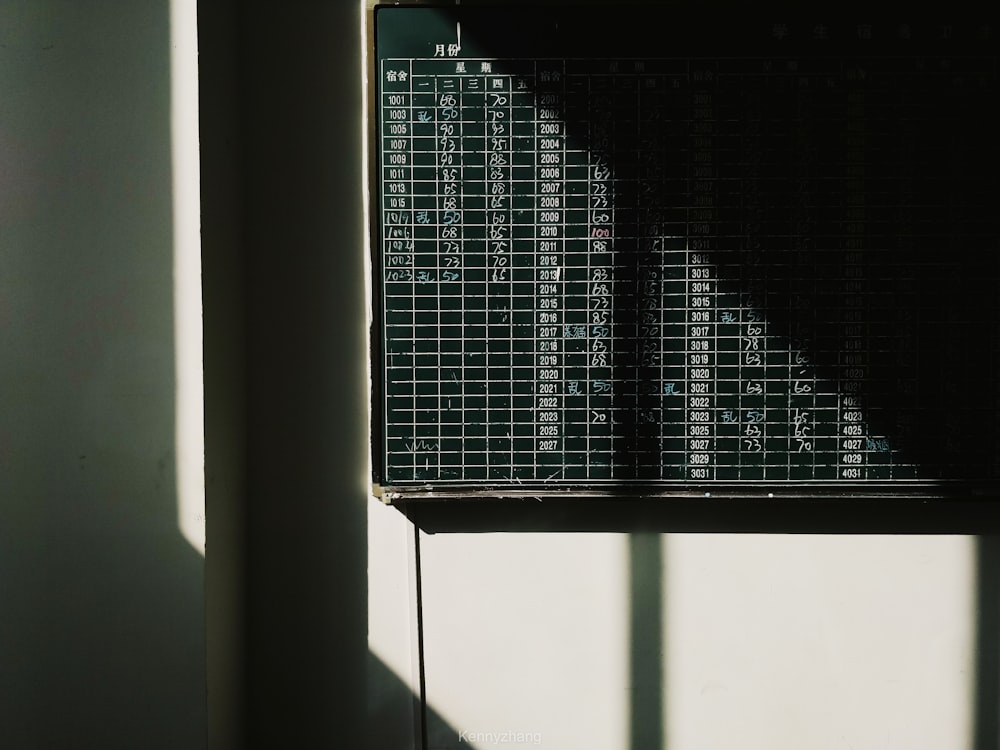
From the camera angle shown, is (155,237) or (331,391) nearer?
(155,237)

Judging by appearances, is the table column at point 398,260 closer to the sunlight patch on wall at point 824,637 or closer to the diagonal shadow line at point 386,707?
the diagonal shadow line at point 386,707

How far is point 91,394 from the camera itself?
4.43 feet

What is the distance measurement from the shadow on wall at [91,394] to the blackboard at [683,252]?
0.40m

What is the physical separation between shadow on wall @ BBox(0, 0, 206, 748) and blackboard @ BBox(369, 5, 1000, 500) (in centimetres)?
40

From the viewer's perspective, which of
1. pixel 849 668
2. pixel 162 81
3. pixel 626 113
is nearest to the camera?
pixel 162 81

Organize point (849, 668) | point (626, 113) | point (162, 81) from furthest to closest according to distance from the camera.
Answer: point (849, 668) → point (626, 113) → point (162, 81)

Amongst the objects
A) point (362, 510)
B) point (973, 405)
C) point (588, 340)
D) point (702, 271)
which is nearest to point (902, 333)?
point (973, 405)

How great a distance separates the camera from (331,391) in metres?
1.61

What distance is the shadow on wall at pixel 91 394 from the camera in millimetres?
1327

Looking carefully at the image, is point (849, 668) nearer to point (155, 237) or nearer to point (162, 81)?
point (155, 237)

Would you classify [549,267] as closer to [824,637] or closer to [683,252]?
[683,252]

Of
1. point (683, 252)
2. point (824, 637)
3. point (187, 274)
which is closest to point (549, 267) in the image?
point (683, 252)

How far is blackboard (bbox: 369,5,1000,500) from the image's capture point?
4.89 feet

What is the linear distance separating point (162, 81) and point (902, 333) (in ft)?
4.73
